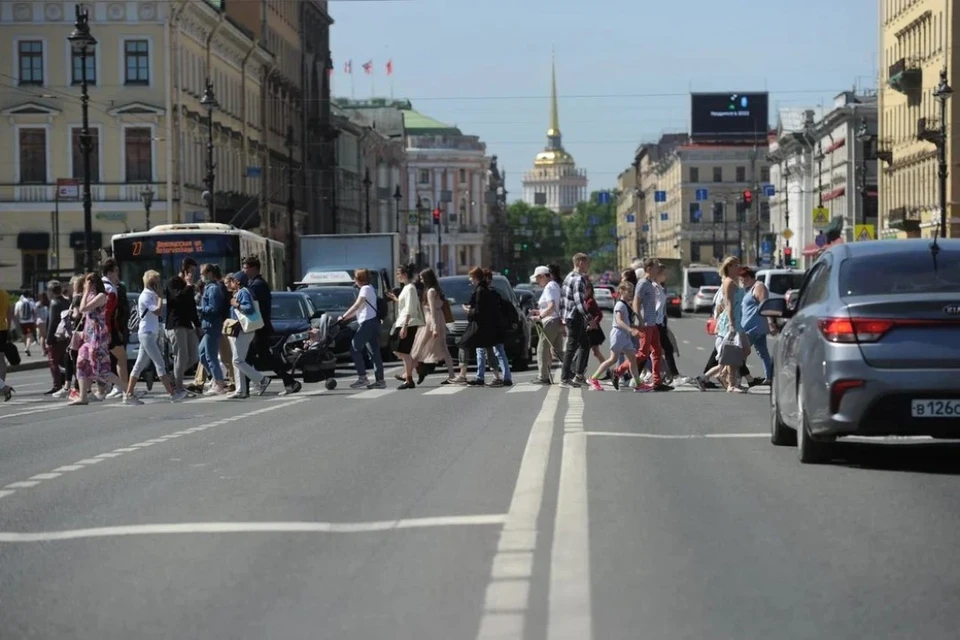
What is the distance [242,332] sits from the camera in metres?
26.3

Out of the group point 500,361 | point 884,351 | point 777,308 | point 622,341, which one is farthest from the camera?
point 500,361

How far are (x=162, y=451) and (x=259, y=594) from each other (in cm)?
788

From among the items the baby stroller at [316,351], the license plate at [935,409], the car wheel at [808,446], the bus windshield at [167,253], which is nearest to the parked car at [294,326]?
the baby stroller at [316,351]

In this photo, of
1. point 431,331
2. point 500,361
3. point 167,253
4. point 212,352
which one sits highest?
point 167,253

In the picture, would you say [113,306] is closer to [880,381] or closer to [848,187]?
[880,381]

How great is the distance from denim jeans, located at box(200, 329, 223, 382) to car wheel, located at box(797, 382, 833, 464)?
13.8 m

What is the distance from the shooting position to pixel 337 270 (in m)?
54.9

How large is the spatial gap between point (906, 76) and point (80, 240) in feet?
121

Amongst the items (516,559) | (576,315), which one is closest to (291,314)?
(576,315)

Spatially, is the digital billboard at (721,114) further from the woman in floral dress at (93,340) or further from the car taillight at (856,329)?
the car taillight at (856,329)

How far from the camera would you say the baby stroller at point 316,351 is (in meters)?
29.3

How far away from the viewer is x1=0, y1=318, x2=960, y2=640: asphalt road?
777 cm

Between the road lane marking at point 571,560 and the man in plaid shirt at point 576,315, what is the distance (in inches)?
474

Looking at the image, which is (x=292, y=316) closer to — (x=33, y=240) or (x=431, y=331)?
(x=431, y=331)
